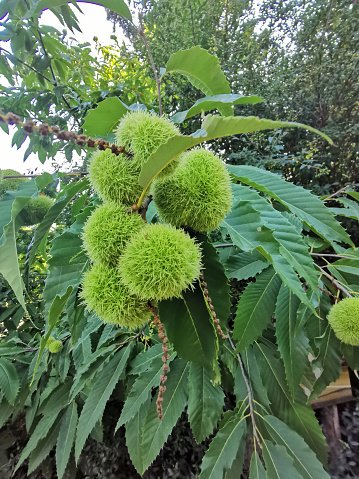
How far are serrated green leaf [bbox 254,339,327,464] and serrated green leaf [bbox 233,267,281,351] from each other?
0.22 meters

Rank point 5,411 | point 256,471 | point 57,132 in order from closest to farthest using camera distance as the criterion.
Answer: point 57,132
point 256,471
point 5,411

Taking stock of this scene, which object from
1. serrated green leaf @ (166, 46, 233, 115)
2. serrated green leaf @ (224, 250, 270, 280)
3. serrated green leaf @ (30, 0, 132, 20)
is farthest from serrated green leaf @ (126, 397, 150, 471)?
serrated green leaf @ (30, 0, 132, 20)

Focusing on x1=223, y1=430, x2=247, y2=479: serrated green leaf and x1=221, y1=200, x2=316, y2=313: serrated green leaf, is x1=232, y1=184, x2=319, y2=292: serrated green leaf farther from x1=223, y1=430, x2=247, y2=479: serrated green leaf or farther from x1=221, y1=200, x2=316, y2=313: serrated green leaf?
x1=223, y1=430, x2=247, y2=479: serrated green leaf

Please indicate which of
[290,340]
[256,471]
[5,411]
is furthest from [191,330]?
[5,411]

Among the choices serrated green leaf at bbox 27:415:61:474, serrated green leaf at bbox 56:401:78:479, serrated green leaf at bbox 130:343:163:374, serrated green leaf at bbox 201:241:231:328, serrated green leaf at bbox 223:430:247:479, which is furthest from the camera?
serrated green leaf at bbox 27:415:61:474

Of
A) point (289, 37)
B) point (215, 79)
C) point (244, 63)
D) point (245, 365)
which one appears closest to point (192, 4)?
point (244, 63)

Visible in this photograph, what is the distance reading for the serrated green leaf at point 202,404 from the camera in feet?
2.38

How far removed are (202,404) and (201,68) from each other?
0.85m

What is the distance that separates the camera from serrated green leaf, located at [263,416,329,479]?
25.2 inches

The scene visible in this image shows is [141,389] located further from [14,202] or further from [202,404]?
[14,202]

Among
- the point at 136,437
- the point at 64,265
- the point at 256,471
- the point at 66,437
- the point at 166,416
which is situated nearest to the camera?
the point at 64,265

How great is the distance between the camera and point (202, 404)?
0.76 m

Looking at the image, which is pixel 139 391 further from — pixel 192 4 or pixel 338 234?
pixel 192 4

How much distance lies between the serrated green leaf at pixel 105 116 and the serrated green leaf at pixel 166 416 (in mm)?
740
